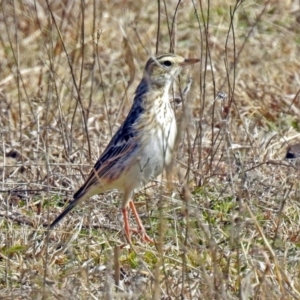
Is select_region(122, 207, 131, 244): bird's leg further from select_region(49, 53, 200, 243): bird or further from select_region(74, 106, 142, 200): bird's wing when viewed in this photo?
select_region(74, 106, 142, 200): bird's wing

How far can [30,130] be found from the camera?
9.19 m

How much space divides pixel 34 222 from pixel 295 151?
7.51 ft

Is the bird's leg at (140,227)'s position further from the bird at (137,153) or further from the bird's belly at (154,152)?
the bird's belly at (154,152)

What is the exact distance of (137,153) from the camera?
7.19 m

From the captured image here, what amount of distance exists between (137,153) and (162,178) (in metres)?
0.26

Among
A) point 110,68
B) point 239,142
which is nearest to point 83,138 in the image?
point 239,142

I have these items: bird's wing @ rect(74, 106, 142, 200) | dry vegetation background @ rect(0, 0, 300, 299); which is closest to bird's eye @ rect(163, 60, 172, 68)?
dry vegetation background @ rect(0, 0, 300, 299)

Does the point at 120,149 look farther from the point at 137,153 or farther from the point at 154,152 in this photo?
the point at 154,152

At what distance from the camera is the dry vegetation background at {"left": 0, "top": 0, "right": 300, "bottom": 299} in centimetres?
575

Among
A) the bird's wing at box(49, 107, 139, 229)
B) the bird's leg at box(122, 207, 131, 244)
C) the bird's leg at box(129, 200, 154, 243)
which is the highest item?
the bird's wing at box(49, 107, 139, 229)

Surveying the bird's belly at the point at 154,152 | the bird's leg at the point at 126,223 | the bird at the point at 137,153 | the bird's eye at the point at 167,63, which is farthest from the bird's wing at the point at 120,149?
the bird's eye at the point at 167,63

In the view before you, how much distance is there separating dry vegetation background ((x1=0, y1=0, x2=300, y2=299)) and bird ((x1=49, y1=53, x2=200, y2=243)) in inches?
6.7

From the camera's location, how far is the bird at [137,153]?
23.2 feet

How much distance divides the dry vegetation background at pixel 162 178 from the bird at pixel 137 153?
171 millimetres
